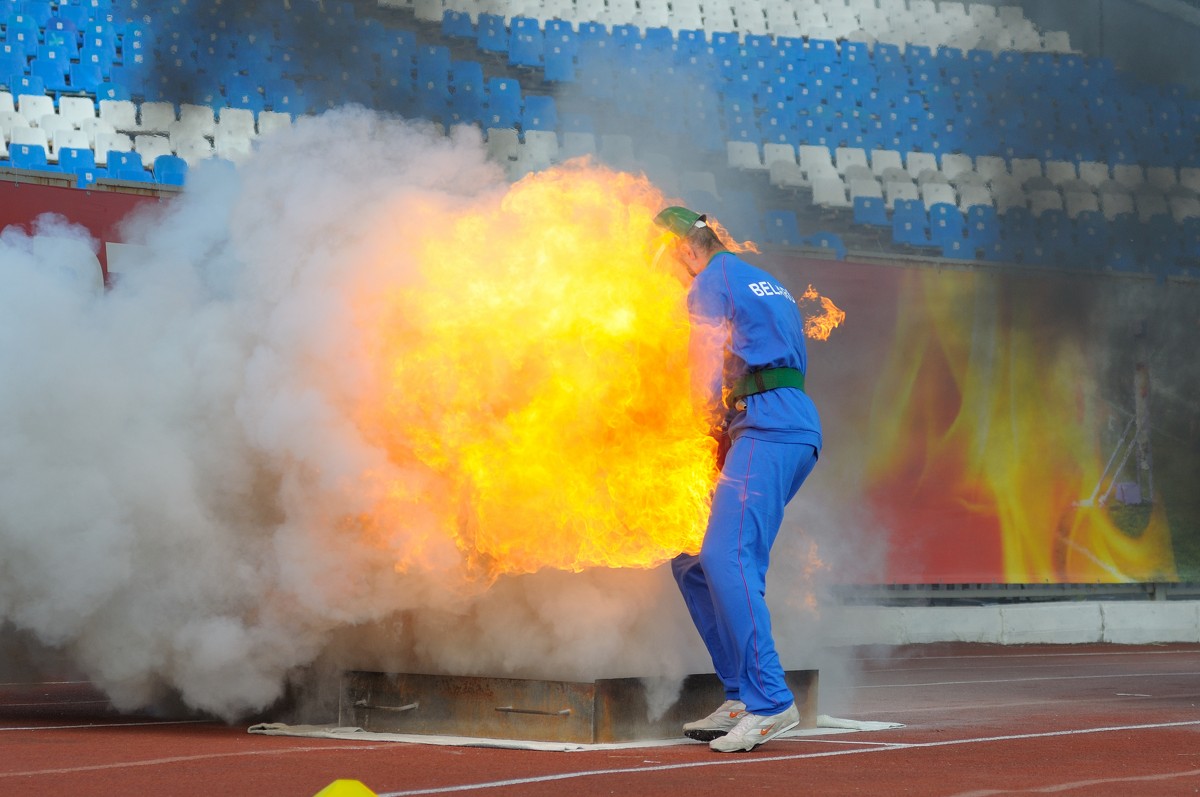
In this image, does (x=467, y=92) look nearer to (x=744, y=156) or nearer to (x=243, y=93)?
(x=243, y=93)

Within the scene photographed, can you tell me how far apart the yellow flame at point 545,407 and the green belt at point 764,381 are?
0.28m

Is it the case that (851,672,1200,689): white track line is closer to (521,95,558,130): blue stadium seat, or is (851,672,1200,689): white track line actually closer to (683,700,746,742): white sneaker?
(683,700,746,742): white sneaker

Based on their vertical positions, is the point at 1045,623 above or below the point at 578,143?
below

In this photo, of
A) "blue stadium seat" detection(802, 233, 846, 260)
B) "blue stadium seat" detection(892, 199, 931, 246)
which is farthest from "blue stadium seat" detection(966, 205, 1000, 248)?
"blue stadium seat" detection(802, 233, 846, 260)

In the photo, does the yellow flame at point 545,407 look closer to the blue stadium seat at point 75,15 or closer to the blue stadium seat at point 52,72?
the blue stadium seat at point 52,72

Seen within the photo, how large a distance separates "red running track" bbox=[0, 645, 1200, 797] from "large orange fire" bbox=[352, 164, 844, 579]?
0.97 m

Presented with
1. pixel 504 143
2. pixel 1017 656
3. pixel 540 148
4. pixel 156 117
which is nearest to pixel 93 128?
pixel 156 117

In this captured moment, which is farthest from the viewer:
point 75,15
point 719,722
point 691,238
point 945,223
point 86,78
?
point 945,223

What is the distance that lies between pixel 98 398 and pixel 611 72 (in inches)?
512

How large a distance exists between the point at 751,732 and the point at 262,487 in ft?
9.04

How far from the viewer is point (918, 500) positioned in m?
14.8

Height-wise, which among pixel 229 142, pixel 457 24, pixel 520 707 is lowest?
pixel 520 707

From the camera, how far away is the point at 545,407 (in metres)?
6.36

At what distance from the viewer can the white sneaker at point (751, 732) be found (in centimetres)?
593
